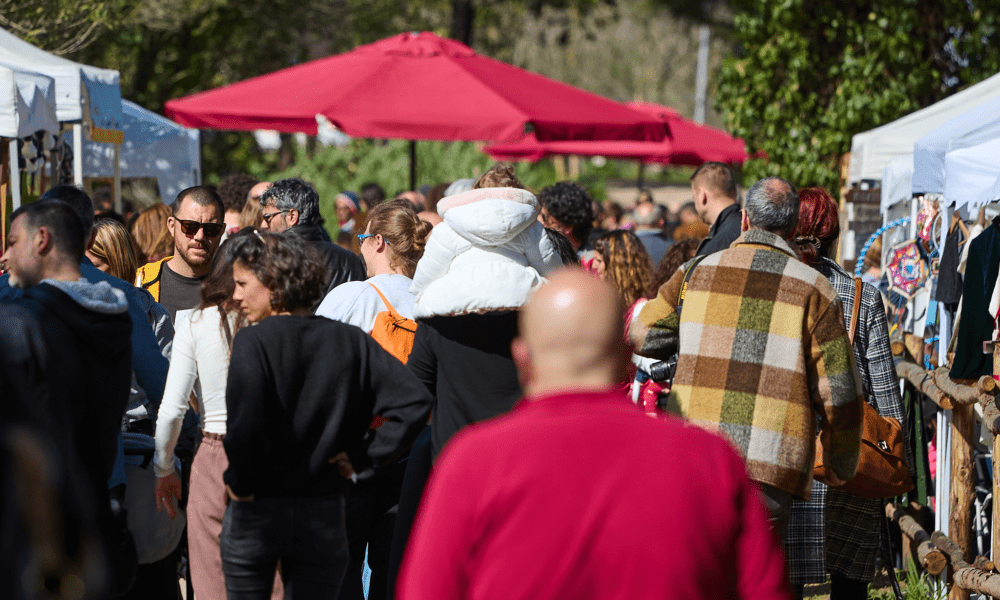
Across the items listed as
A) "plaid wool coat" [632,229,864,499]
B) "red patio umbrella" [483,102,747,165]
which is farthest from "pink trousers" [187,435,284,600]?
"red patio umbrella" [483,102,747,165]

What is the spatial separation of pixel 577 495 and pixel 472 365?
6.12ft

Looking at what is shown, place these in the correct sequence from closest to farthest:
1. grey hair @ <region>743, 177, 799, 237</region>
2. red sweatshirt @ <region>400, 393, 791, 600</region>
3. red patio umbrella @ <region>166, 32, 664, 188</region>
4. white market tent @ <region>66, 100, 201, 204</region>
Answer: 1. red sweatshirt @ <region>400, 393, 791, 600</region>
2. grey hair @ <region>743, 177, 799, 237</region>
3. red patio umbrella @ <region>166, 32, 664, 188</region>
4. white market tent @ <region>66, 100, 201, 204</region>

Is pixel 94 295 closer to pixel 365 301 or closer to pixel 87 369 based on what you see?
pixel 87 369

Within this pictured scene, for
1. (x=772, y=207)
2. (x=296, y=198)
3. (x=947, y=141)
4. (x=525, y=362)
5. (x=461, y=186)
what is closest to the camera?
(x=525, y=362)

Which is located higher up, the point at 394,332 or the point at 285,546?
the point at 394,332

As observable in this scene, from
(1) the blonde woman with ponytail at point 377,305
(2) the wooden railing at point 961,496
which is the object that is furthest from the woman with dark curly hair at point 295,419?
(2) the wooden railing at point 961,496

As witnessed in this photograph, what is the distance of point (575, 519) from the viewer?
182 centimetres

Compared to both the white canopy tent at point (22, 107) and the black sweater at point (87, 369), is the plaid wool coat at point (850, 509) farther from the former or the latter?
the white canopy tent at point (22, 107)

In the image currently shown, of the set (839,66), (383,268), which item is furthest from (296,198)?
(839,66)

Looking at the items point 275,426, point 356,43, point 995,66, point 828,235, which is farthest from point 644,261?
point 356,43

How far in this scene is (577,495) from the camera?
5.95ft

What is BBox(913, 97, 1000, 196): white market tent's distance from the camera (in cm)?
566

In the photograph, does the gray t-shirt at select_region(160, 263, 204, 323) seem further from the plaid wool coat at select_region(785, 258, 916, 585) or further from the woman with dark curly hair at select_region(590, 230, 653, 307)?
the plaid wool coat at select_region(785, 258, 916, 585)

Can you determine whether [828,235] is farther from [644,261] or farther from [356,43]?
[356,43]
